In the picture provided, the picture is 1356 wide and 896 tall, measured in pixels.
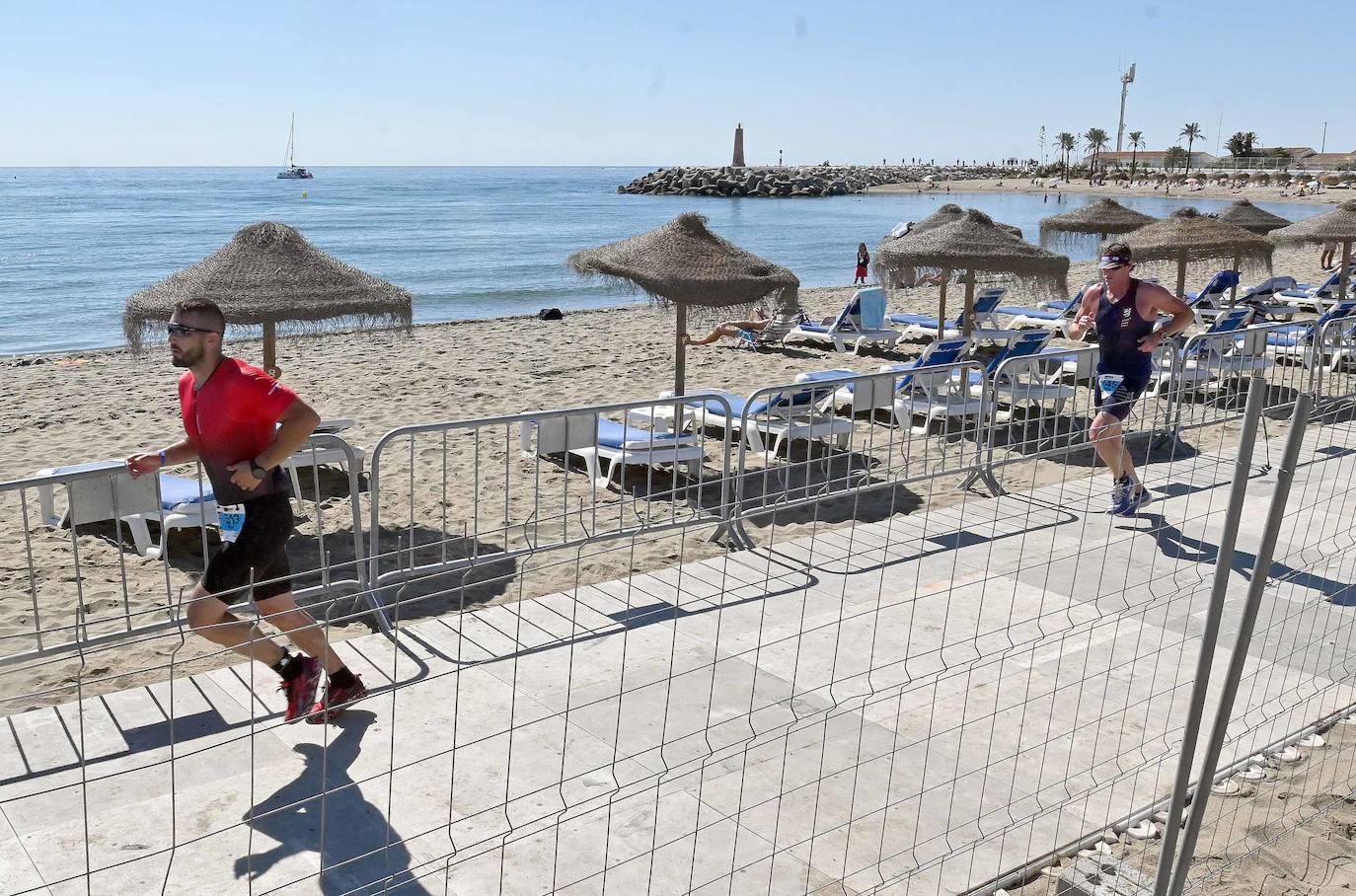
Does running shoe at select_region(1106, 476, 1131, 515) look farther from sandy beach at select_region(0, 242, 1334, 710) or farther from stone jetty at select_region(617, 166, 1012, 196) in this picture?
stone jetty at select_region(617, 166, 1012, 196)

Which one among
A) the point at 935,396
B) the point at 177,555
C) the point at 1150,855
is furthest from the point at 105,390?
the point at 1150,855

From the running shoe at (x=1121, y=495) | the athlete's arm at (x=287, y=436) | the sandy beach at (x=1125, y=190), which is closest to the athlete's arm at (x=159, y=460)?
the athlete's arm at (x=287, y=436)

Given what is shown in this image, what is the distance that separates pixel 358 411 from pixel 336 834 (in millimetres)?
9036

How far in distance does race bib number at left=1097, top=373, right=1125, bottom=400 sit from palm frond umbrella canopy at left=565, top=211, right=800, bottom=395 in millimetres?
3129

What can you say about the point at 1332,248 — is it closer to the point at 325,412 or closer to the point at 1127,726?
the point at 325,412

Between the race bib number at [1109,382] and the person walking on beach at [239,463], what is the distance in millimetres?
4940

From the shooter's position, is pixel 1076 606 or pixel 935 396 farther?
pixel 935 396

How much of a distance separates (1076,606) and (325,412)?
8882 mm

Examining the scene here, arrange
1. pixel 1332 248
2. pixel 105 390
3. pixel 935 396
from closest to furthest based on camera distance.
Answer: pixel 935 396, pixel 105 390, pixel 1332 248

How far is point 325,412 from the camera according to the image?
40.7 ft

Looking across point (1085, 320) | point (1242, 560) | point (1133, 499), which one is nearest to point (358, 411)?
point (1085, 320)

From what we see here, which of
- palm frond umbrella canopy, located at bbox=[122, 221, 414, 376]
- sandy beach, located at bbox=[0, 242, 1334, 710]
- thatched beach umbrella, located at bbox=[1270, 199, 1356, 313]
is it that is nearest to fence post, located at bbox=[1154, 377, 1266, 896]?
sandy beach, located at bbox=[0, 242, 1334, 710]

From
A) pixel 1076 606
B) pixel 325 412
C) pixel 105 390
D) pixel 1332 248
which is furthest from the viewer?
pixel 1332 248

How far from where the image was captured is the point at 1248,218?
1984cm
